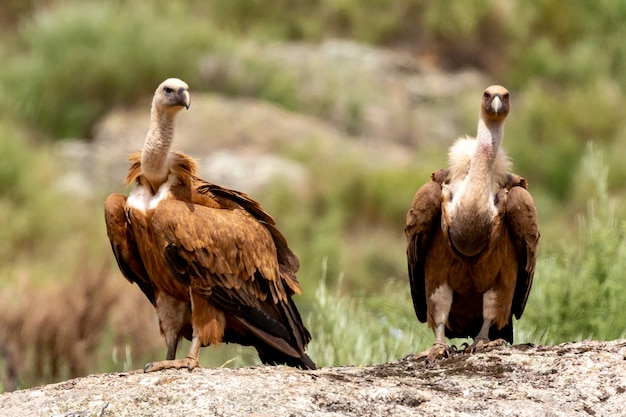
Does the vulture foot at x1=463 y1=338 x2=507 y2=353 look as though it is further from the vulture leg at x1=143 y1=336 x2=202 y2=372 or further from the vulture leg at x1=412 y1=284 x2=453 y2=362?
the vulture leg at x1=143 y1=336 x2=202 y2=372

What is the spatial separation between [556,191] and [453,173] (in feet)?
73.2

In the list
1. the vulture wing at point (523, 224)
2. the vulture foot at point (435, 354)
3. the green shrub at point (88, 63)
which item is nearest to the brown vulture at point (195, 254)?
the vulture foot at point (435, 354)

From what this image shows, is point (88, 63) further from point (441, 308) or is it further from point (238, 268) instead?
point (238, 268)

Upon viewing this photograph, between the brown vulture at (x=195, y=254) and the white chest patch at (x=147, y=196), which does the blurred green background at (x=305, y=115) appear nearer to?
the brown vulture at (x=195, y=254)

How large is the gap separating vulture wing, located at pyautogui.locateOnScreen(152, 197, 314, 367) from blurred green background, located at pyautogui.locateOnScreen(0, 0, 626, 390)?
299 cm

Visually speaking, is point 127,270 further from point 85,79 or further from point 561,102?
point 561,102

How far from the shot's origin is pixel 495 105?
8836mm

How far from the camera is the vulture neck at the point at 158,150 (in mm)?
8523

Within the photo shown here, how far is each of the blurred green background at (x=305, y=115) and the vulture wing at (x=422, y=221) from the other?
241 cm

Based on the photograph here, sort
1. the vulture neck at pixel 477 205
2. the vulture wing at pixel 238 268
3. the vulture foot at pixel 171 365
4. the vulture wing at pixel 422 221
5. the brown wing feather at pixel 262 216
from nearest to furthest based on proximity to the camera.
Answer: the vulture foot at pixel 171 365, the vulture wing at pixel 238 268, the vulture neck at pixel 477 205, the brown wing feather at pixel 262 216, the vulture wing at pixel 422 221

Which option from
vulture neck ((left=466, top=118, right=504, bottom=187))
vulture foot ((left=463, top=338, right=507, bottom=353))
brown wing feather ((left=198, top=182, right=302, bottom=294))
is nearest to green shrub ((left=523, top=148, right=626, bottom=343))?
vulture foot ((left=463, top=338, right=507, bottom=353))

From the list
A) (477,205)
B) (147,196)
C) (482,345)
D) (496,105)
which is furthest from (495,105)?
(147,196)

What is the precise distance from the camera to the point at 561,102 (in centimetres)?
3484

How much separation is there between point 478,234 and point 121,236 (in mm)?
2190
